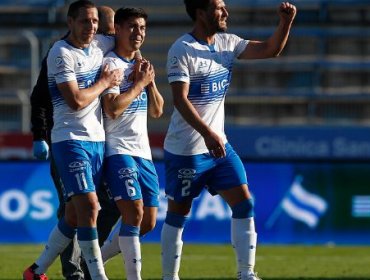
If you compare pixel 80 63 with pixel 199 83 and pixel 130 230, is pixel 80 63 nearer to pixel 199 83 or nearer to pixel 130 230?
pixel 199 83

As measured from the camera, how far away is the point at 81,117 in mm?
8352

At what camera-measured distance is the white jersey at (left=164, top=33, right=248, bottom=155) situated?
8.46m

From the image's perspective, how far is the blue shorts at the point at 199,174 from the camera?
8578mm

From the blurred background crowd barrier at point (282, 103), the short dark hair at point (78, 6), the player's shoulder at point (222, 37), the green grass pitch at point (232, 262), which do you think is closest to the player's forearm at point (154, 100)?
the player's shoulder at point (222, 37)

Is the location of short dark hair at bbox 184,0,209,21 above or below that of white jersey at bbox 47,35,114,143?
above

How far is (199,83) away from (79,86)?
910 mm

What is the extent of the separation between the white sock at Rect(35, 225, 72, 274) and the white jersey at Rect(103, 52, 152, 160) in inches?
30.1

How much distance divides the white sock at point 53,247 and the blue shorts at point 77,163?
0.46 meters

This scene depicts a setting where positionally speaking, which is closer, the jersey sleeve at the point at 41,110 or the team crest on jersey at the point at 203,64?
the team crest on jersey at the point at 203,64

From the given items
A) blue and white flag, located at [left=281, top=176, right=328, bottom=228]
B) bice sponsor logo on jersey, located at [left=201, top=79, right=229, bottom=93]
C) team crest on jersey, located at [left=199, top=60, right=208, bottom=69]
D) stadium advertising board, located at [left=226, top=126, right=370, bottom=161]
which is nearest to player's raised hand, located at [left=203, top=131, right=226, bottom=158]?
bice sponsor logo on jersey, located at [left=201, top=79, right=229, bottom=93]

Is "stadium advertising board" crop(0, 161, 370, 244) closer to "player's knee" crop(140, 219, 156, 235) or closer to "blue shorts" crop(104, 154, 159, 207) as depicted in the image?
"player's knee" crop(140, 219, 156, 235)

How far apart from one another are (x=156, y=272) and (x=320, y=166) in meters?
5.95

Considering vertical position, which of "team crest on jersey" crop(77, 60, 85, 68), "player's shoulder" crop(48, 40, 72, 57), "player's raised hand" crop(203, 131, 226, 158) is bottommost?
"player's raised hand" crop(203, 131, 226, 158)

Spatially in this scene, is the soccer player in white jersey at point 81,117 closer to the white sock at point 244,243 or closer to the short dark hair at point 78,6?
the short dark hair at point 78,6
